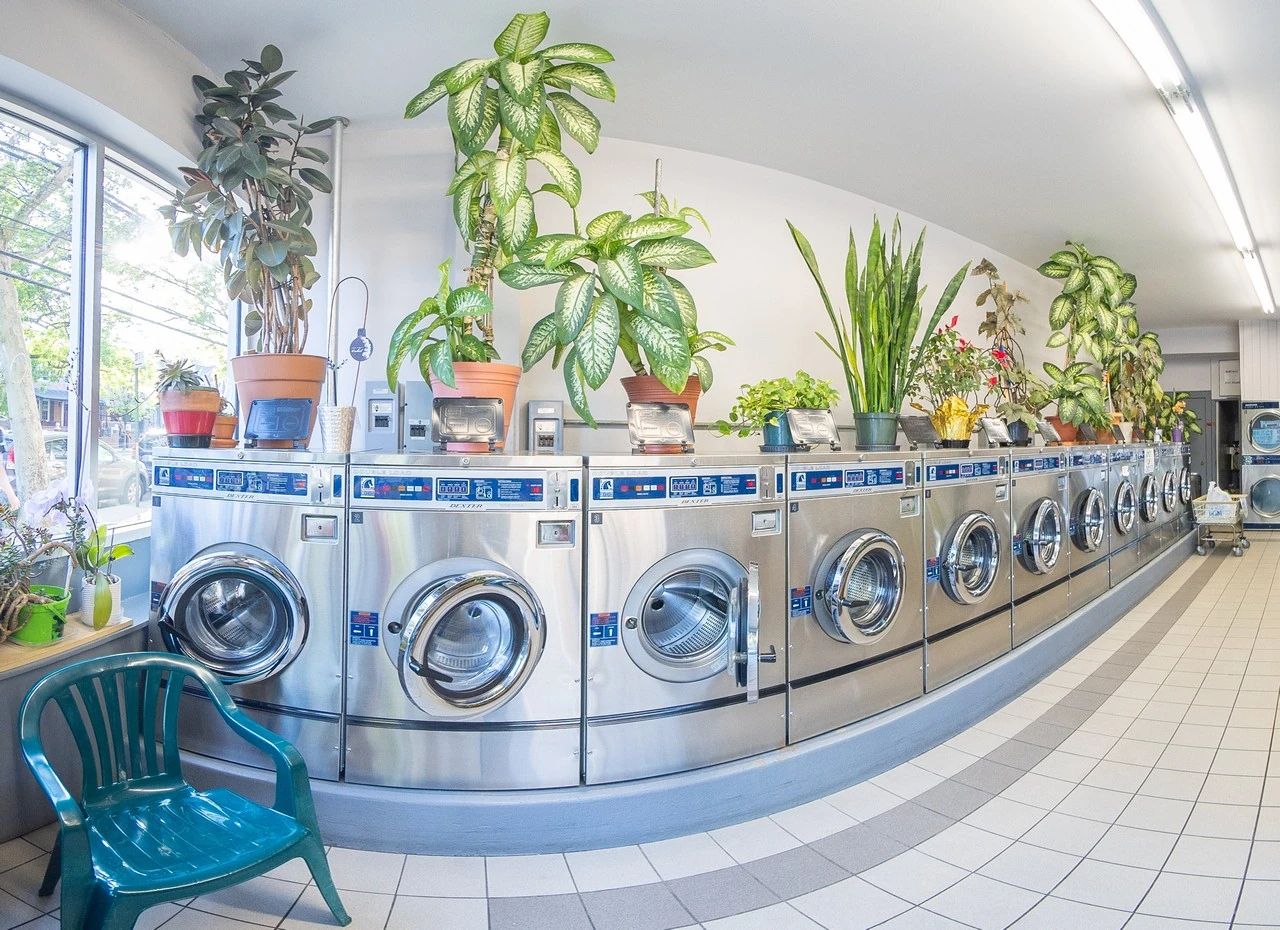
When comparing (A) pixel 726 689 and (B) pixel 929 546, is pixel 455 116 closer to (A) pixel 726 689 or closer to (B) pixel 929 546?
(A) pixel 726 689

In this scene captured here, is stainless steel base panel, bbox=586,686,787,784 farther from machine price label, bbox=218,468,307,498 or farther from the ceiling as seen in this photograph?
the ceiling

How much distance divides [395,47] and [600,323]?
157cm

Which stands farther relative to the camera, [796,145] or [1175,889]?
[796,145]

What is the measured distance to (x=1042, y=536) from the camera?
4051 millimetres

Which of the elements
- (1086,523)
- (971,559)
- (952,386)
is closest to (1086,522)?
(1086,523)

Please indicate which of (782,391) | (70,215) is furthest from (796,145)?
(70,215)

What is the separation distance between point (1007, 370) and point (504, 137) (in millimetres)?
3752

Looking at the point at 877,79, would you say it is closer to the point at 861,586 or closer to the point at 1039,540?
the point at 861,586

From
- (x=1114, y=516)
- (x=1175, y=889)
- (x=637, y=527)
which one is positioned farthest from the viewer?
(x=1114, y=516)

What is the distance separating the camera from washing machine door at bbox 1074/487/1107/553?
15.4 ft

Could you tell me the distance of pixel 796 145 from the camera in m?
3.92

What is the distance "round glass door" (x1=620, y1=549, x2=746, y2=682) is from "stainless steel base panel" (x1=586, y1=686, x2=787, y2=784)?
0.16 metres

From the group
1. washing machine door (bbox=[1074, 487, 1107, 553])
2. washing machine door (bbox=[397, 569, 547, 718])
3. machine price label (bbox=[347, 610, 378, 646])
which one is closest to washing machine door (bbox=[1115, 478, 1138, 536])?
washing machine door (bbox=[1074, 487, 1107, 553])

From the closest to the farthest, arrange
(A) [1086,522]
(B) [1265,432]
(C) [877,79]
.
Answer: (C) [877,79] → (A) [1086,522] → (B) [1265,432]
